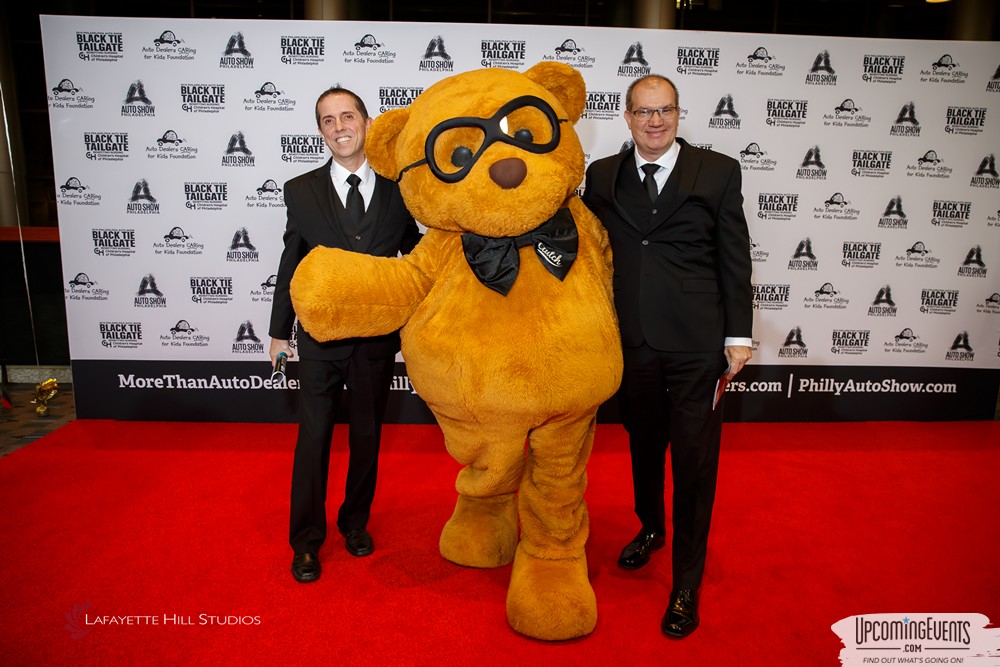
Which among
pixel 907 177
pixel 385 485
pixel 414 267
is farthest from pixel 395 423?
pixel 907 177

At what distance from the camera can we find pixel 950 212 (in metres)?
4.54

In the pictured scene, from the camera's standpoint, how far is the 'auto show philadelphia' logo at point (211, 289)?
14.5ft

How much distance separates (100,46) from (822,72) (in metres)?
4.78

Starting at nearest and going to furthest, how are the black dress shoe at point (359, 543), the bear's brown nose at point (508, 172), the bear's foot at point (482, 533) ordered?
the bear's brown nose at point (508, 172), the bear's foot at point (482, 533), the black dress shoe at point (359, 543)

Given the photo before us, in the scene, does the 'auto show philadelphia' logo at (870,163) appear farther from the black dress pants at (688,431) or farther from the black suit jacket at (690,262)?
the black dress pants at (688,431)

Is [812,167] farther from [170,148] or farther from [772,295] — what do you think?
[170,148]

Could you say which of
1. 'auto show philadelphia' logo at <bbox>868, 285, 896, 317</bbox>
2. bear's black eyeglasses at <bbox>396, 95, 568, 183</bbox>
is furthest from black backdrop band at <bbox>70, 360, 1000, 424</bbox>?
bear's black eyeglasses at <bbox>396, 95, 568, 183</bbox>

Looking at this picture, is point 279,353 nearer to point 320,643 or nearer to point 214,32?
point 320,643

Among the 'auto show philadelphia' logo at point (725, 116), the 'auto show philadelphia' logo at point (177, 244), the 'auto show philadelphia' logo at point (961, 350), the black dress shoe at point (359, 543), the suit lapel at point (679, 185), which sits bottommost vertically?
the black dress shoe at point (359, 543)

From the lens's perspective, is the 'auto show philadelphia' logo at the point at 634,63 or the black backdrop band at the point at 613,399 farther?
the black backdrop band at the point at 613,399

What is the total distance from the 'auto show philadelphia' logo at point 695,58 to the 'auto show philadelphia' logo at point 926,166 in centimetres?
157

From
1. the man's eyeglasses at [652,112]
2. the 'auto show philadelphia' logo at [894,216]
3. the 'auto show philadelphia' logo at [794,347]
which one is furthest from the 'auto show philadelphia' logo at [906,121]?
the man's eyeglasses at [652,112]

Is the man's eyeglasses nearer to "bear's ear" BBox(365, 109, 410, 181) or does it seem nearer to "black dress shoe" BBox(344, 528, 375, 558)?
"bear's ear" BBox(365, 109, 410, 181)

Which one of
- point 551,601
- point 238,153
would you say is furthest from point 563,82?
point 238,153
